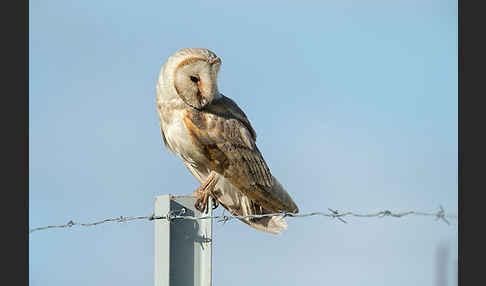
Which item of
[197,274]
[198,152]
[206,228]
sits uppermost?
[198,152]

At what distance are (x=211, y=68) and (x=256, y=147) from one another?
2.17 ft

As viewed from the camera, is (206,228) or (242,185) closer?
(206,228)

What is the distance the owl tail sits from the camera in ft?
15.6

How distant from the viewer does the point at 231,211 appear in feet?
16.2

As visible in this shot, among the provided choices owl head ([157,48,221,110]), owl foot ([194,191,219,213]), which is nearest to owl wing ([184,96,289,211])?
owl head ([157,48,221,110])

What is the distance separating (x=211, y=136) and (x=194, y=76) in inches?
15.4

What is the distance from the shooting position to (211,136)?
4504 mm

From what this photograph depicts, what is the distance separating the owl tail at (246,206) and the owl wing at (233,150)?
9 centimetres

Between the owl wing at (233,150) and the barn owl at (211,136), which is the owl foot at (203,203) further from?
the owl wing at (233,150)

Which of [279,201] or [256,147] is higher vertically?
[256,147]

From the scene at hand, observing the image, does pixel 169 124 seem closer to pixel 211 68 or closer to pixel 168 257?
pixel 211 68

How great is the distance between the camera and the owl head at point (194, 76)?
441cm

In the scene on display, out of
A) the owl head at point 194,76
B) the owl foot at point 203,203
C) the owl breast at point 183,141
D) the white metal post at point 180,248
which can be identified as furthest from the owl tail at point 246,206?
the white metal post at point 180,248

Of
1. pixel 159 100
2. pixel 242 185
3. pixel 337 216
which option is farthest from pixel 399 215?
pixel 159 100
